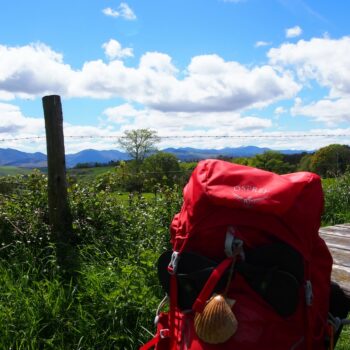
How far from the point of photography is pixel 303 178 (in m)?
1.73

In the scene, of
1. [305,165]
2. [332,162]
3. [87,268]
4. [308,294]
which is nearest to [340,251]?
[308,294]

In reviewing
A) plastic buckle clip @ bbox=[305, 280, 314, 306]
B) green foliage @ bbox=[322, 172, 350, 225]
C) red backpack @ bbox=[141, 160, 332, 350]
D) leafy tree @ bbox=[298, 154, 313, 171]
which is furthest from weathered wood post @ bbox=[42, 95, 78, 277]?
leafy tree @ bbox=[298, 154, 313, 171]

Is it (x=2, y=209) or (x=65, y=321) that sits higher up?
(x=2, y=209)

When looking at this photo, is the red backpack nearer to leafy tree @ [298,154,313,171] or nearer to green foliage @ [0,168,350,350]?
green foliage @ [0,168,350,350]

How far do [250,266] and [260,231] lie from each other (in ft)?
0.45

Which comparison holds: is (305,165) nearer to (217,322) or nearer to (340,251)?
(340,251)

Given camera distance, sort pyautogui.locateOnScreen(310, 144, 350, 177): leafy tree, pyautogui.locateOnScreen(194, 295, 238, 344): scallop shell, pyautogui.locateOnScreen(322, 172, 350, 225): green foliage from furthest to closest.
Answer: pyautogui.locateOnScreen(310, 144, 350, 177): leafy tree
pyautogui.locateOnScreen(322, 172, 350, 225): green foliage
pyautogui.locateOnScreen(194, 295, 238, 344): scallop shell

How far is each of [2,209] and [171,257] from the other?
3.23 metres

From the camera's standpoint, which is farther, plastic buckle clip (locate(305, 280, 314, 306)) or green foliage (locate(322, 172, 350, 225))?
green foliage (locate(322, 172, 350, 225))

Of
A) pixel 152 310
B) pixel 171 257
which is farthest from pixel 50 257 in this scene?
pixel 171 257

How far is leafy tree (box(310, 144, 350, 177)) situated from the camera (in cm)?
896

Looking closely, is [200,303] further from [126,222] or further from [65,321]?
[126,222]

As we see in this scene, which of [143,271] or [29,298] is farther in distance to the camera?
[143,271]

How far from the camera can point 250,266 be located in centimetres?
163
